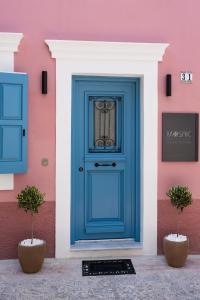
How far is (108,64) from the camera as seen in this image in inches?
202

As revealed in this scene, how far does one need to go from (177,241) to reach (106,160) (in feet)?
5.20

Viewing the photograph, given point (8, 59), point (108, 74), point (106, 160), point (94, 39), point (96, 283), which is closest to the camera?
point (96, 283)

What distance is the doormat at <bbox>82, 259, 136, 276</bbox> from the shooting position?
460cm

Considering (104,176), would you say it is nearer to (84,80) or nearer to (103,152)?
(103,152)

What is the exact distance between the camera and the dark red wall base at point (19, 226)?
499 centimetres

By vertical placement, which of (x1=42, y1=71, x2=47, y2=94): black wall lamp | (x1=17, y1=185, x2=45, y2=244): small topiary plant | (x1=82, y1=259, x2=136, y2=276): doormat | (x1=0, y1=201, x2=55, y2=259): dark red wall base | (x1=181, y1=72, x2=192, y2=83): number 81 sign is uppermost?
(x1=181, y1=72, x2=192, y2=83): number 81 sign

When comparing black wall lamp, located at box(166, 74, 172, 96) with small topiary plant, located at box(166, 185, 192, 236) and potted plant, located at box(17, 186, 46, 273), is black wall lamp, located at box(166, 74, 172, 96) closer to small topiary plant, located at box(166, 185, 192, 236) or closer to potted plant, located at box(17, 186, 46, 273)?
small topiary plant, located at box(166, 185, 192, 236)

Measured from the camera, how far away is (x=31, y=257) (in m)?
4.49

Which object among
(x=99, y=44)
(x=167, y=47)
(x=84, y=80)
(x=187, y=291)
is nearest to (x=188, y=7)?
(x=167, y=47)

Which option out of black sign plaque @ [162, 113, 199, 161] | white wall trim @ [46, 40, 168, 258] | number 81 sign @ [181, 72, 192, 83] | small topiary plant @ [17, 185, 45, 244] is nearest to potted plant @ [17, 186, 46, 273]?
small topiary plant @ [17, 185, 45, 244]

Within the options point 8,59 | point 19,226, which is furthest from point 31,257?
point 8,59

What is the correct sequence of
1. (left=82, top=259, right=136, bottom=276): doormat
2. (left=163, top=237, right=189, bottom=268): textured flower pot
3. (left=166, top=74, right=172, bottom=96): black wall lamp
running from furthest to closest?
(left=166, top=74, right=172, bottom=96): black wall lamp → (left=163, top=237, right=189, bottom=268): textured flower pot → (left=82, top=259, right=136, bottom=276): doormat

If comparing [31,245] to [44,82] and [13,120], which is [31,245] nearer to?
[13,120]

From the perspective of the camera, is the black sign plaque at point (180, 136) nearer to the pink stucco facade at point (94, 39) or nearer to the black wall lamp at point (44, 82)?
the pink stucco facade at point (94, 39)
